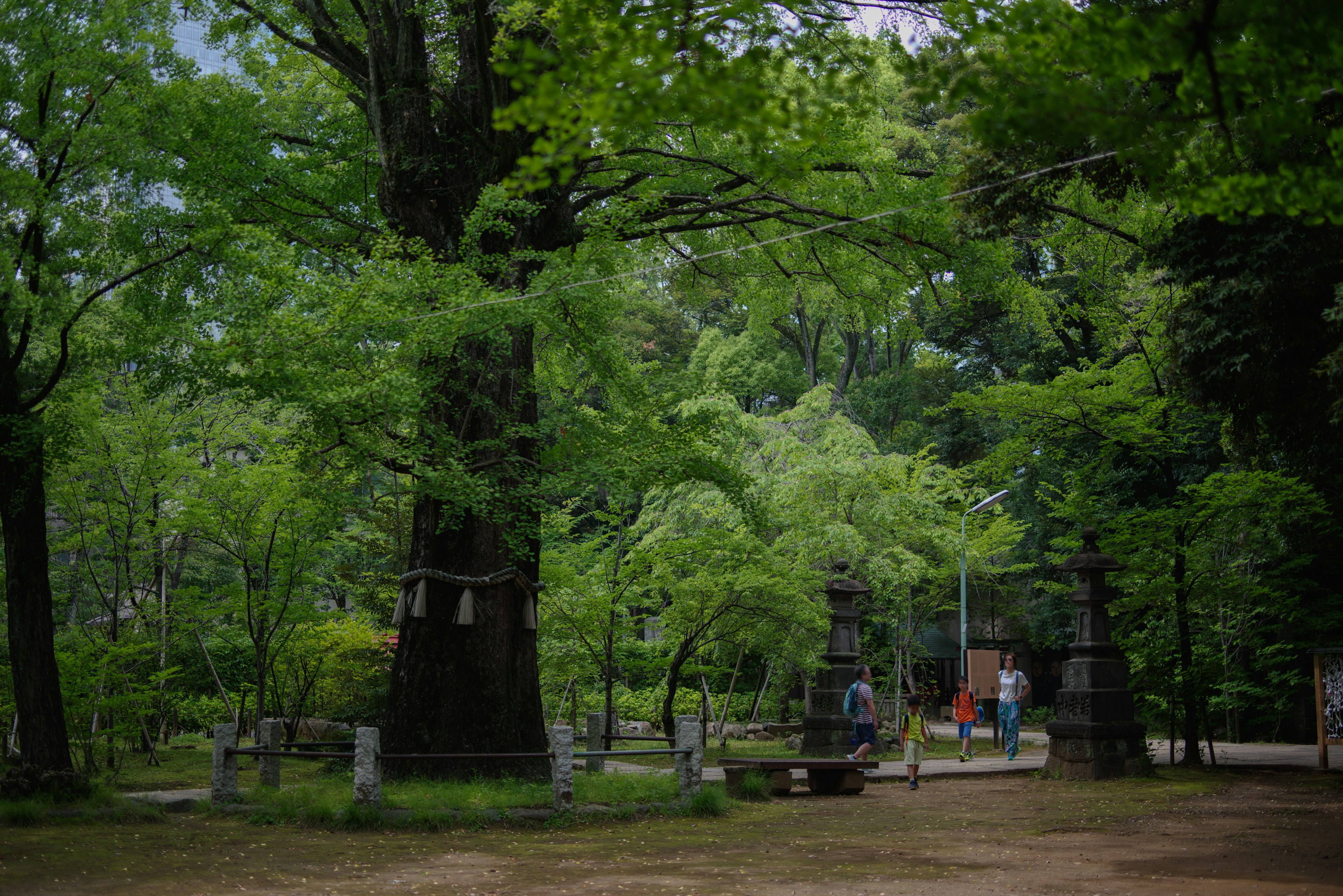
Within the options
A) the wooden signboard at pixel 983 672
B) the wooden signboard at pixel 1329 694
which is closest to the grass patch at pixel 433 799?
the wooden signboard at pixel 1329 694

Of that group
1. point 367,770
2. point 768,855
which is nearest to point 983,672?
point 768,855

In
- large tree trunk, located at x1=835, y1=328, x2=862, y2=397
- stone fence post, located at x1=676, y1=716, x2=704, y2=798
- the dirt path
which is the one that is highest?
large tree trunk, located at x1=835, y1=328, x2=862, y2=397

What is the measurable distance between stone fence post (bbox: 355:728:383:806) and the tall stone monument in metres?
10.1

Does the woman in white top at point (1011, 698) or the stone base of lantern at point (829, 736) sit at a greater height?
the woman in white top at point (1011, 698)

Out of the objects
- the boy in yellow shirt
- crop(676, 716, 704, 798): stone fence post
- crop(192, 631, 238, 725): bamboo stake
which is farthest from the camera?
crop(192, 631, 238, 725): bamboo stake

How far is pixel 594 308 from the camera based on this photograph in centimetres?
1119

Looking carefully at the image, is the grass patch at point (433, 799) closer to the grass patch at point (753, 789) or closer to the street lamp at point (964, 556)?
the grass patch at point (753, 789)

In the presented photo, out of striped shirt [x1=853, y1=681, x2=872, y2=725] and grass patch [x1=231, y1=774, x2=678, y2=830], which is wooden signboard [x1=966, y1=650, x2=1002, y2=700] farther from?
grass patch [x1=231, y1=774, x2=678, y2=830]

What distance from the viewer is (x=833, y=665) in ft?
63.1

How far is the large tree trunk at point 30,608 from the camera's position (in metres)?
11.8

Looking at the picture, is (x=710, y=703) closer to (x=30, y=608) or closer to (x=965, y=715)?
(x=965, y=715)

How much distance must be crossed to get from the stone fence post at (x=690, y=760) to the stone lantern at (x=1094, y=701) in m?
6.22

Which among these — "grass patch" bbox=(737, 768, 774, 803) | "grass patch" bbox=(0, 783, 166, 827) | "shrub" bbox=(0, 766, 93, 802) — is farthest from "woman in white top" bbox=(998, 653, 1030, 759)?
"shrub" bbox=(0, 766, 93, 802)

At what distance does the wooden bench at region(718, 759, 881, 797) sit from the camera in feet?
43.7
